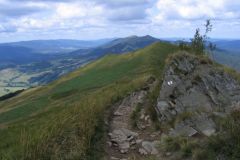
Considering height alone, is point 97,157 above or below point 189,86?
below

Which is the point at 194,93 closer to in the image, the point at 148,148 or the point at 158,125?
the point at 158,125

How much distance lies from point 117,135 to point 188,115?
3.69 m

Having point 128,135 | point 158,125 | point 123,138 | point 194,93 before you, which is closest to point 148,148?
point 123,138

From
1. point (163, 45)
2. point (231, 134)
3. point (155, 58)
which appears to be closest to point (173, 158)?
point (231, 134)

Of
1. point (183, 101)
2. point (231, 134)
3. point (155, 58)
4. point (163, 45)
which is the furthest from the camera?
point (163, 45)

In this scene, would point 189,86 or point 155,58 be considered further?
point 155,58

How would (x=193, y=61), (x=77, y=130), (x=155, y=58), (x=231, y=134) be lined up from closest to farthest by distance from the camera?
(x=231, y=134) < (x=77, y=130) < (x=193, y=61) < (x=155, y=58)

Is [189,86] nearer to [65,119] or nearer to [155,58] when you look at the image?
[65,119]

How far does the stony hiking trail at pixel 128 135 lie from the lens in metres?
16.6

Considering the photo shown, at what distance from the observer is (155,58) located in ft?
263

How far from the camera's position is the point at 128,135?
19062 millimetres

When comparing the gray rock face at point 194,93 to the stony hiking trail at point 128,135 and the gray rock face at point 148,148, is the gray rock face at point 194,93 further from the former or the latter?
the gray rock face at point 148,148

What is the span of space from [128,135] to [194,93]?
452 cm

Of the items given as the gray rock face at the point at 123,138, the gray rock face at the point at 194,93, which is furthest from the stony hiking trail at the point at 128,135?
the gray rock face at the point at 194,93
